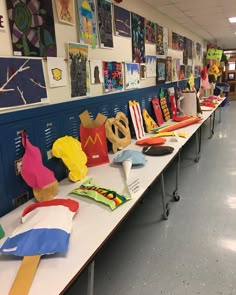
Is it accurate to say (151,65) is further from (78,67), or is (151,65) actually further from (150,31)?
(78,67)

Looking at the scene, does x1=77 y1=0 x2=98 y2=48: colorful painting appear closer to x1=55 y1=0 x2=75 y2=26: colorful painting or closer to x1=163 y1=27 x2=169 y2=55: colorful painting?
x1=55 y1=0 x2=75 y2=26: colorful painting

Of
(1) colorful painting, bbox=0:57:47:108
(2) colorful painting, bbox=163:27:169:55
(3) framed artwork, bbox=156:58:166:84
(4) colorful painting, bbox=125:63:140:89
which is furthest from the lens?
(2) colorful painting, bbox=163:27:169:55

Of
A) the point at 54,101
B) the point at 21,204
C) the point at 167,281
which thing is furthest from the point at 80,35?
the point at 167,281

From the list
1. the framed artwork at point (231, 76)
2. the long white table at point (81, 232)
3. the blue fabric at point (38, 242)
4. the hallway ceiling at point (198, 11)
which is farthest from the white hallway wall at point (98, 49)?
the framed artwork at point (231, 76)

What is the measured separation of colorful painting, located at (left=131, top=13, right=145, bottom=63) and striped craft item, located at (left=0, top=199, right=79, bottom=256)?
260cm

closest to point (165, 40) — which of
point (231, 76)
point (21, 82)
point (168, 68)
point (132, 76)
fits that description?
point (168, 68)

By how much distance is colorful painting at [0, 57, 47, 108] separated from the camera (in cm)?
158

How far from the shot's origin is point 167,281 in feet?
6.05

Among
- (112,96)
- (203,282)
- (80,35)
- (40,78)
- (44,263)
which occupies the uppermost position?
(80,35)

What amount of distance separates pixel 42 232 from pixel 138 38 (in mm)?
3038

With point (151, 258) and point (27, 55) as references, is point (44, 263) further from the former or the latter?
point (27, 55)

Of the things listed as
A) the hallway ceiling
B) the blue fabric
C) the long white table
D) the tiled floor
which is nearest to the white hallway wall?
the hallway ceiling

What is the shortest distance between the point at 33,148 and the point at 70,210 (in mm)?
505

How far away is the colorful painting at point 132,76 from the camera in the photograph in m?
3.27
